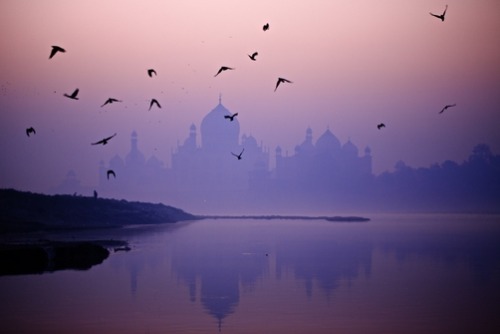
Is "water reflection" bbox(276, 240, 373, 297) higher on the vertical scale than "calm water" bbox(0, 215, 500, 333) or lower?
higher

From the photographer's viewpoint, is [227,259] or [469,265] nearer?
[469,265]

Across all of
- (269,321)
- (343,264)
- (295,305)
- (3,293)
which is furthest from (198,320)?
(343,264)

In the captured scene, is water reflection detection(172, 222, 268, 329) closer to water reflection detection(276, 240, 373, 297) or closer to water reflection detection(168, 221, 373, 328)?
water reflection detection(168, 221, 373, 328)

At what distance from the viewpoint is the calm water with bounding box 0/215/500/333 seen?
2511cm

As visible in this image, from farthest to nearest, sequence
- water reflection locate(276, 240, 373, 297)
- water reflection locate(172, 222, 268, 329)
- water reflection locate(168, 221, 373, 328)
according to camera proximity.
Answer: water reflection locate(276, 240, 373, 297) < water reflection locate(168, 221, 373, 328) < water reflection locate(172, 222, 268, 329)

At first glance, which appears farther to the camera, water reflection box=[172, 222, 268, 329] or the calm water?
water reflection box=[172, 222, 268, 329]


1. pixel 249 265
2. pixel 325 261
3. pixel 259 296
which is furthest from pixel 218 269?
pixel 259 296

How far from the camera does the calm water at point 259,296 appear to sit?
25109 millimetres

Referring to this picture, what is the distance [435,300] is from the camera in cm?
3047

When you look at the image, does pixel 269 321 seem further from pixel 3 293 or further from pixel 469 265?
pixel 469 265

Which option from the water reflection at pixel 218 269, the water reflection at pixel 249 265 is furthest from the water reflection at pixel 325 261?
the water reflection at pixel 218 269

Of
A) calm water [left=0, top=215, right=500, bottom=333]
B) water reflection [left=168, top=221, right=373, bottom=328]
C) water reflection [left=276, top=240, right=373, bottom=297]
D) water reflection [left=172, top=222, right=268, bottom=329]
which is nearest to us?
calm water [left=0, top=215, right=500, bottom=333]

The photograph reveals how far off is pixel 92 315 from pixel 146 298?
4.56 m

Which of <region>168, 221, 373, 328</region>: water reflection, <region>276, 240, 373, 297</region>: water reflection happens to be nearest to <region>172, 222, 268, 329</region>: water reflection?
<region>168, 221, 373, 328</region>: water reflection
